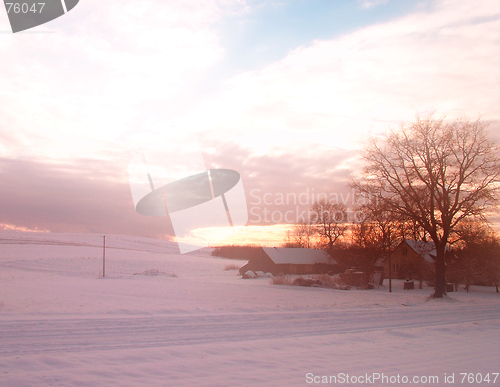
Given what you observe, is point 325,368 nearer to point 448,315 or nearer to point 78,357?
point 78,357

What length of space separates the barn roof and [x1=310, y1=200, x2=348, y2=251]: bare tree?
13.1 feet

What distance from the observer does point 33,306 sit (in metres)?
18.0

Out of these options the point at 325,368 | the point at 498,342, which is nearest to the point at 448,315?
the point at 498,342

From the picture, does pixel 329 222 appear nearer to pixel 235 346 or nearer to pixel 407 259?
pixel 407 259

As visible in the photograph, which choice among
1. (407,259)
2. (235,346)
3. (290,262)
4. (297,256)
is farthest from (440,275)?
(297,256)

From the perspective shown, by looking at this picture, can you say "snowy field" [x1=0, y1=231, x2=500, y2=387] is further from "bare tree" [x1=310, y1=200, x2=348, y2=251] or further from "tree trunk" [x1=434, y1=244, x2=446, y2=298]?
"bare tree" [x1=310, y1=200, x2=348, y2=251]

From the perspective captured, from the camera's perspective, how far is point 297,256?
215 ft

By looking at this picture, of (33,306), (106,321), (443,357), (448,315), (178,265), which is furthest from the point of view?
(178,265)

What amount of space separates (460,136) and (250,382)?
27.5m

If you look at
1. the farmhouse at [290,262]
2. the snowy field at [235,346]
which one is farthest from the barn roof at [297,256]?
the snowy field at [235,346]

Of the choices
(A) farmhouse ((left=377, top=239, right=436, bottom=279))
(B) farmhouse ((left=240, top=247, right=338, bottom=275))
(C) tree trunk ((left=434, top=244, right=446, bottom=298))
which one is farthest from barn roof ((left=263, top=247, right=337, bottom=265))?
(C) tree trunk ((left=434, top=244, right=446, bottom=298))

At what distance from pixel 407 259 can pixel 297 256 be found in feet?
81.1

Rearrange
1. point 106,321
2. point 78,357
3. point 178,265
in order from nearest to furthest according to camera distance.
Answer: point 78,357
point 106,321
point 178,265

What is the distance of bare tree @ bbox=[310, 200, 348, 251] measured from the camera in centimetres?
7106
